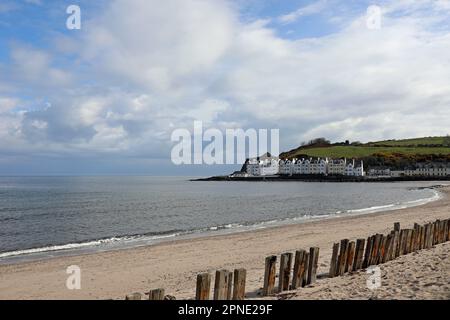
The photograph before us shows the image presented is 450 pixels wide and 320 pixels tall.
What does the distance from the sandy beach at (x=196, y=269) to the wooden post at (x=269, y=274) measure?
0.49 m

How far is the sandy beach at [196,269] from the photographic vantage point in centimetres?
1103

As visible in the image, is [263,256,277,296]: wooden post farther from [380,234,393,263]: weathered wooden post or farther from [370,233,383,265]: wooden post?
[380,234,393,263]: weathered wooden post

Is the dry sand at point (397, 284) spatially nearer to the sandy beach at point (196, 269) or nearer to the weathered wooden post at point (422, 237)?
the sandy beach at point (196, 269)

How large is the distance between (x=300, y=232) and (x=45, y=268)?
57.4 ft

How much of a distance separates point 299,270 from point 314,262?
633 millimetres

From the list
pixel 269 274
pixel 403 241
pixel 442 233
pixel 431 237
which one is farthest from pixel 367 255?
pixel 442 233

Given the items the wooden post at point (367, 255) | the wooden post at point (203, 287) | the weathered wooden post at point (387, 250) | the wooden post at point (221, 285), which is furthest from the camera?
the weathered wooden post at point (387, 250)

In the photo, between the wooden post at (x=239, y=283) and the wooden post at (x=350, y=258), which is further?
the wooden post at (x=350, y=258)

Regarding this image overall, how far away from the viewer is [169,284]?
16016 millimetres

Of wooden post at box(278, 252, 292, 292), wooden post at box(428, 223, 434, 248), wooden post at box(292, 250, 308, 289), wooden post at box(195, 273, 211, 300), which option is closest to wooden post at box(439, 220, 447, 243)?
wooden post at box(428, 223, 434, 248)

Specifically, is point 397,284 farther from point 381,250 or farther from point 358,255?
point 381,250

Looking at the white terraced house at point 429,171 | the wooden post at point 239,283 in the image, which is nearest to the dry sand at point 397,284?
the wooden post at point 239,283
